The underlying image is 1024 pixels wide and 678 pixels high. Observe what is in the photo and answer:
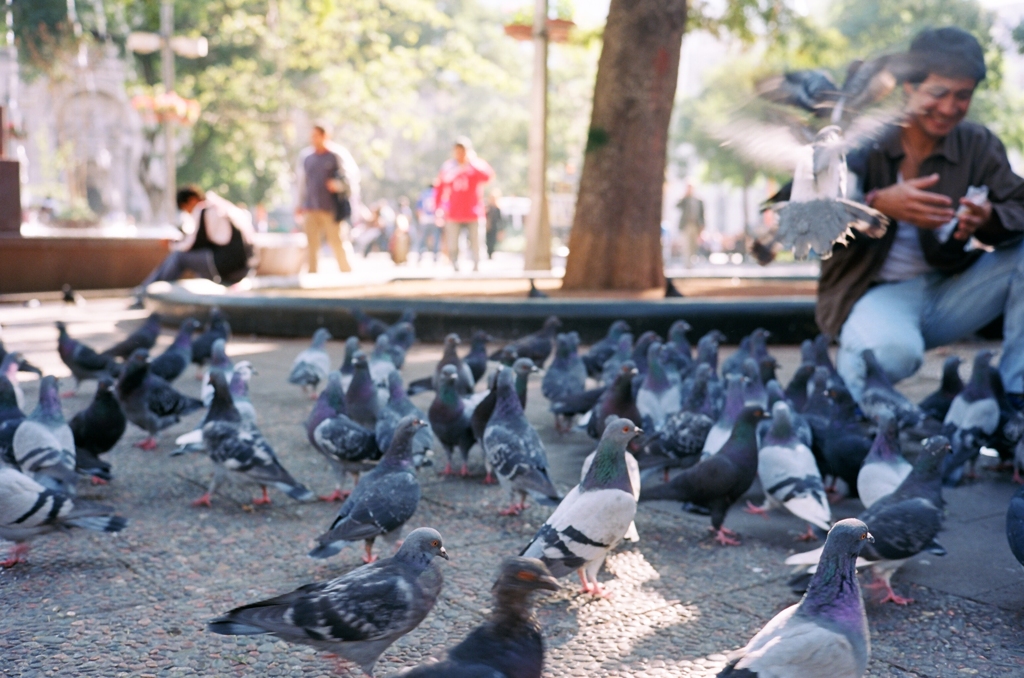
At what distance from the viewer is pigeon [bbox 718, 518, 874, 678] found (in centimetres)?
262

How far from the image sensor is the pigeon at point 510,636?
2598 millimetres

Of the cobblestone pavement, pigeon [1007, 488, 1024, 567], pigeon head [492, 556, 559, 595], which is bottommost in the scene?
the cobblestone pavement

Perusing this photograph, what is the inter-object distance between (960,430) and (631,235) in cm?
698

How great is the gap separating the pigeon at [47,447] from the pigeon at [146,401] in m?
1.18

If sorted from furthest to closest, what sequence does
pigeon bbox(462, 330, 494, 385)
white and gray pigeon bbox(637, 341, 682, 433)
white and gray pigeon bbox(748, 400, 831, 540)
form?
pigeon bbox(462, 330, 494, 385), white and gray pigeon bbox(637, 341, 682, 433), white and gray pigeon bbox(748, 400, 831, 540)

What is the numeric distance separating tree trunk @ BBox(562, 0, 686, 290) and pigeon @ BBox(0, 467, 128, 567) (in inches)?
335

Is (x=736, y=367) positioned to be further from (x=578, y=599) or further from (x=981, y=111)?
(x=981, y=111)

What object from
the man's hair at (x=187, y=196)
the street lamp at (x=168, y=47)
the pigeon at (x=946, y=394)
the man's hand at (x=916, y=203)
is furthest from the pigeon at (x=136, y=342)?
the street lamp at (x=168, y=47)

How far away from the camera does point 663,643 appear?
10.9ft

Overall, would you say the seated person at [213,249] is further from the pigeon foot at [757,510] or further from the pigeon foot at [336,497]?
the pigeon foot at [757,510]

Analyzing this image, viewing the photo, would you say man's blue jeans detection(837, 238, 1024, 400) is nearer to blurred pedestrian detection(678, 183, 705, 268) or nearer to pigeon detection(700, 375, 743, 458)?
pigeon detection(700, 375, 743, 458)

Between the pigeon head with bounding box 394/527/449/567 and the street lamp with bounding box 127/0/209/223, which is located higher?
the street lamp with bounding box 127/0/209/223

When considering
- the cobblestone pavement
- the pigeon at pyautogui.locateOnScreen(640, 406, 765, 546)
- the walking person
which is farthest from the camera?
the walking person

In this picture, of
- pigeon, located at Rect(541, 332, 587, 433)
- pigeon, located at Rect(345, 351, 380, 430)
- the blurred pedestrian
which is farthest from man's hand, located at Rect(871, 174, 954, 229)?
the blurred pedestrian
